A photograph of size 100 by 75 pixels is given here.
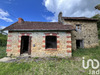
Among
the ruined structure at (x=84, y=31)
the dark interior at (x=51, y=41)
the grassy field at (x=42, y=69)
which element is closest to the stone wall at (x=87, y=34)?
the ruined structure at (x=84, y=31)

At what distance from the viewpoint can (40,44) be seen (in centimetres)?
632

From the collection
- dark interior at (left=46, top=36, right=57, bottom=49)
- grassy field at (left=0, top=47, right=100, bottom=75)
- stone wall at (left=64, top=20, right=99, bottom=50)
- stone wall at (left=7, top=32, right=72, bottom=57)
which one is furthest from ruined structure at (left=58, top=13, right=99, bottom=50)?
grassy field at (left=0, top=47, right=100, bottom=75)

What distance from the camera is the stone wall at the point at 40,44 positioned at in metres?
6.18

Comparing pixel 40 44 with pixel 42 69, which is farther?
pixel 40 44

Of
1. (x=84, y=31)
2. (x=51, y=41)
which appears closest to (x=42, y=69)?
(x=51, y=41)

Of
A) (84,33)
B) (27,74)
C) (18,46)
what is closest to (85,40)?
(84,33)

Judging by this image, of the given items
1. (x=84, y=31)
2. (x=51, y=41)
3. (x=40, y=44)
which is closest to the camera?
(x=40, y=44)

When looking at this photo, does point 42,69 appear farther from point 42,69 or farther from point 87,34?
point 87,34

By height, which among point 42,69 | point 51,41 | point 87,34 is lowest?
point 42,69

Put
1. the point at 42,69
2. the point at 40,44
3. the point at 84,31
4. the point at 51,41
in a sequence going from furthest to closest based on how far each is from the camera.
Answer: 1. the point at 51,41
2. the point at 84,31
3. the point at 40,44
4. the point at 42,69

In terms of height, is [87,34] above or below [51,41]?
above

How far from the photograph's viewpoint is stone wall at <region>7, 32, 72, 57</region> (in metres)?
6.18

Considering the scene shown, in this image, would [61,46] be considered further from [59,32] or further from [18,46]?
[18,46]

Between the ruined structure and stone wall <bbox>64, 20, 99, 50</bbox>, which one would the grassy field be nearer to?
the ruined structure
